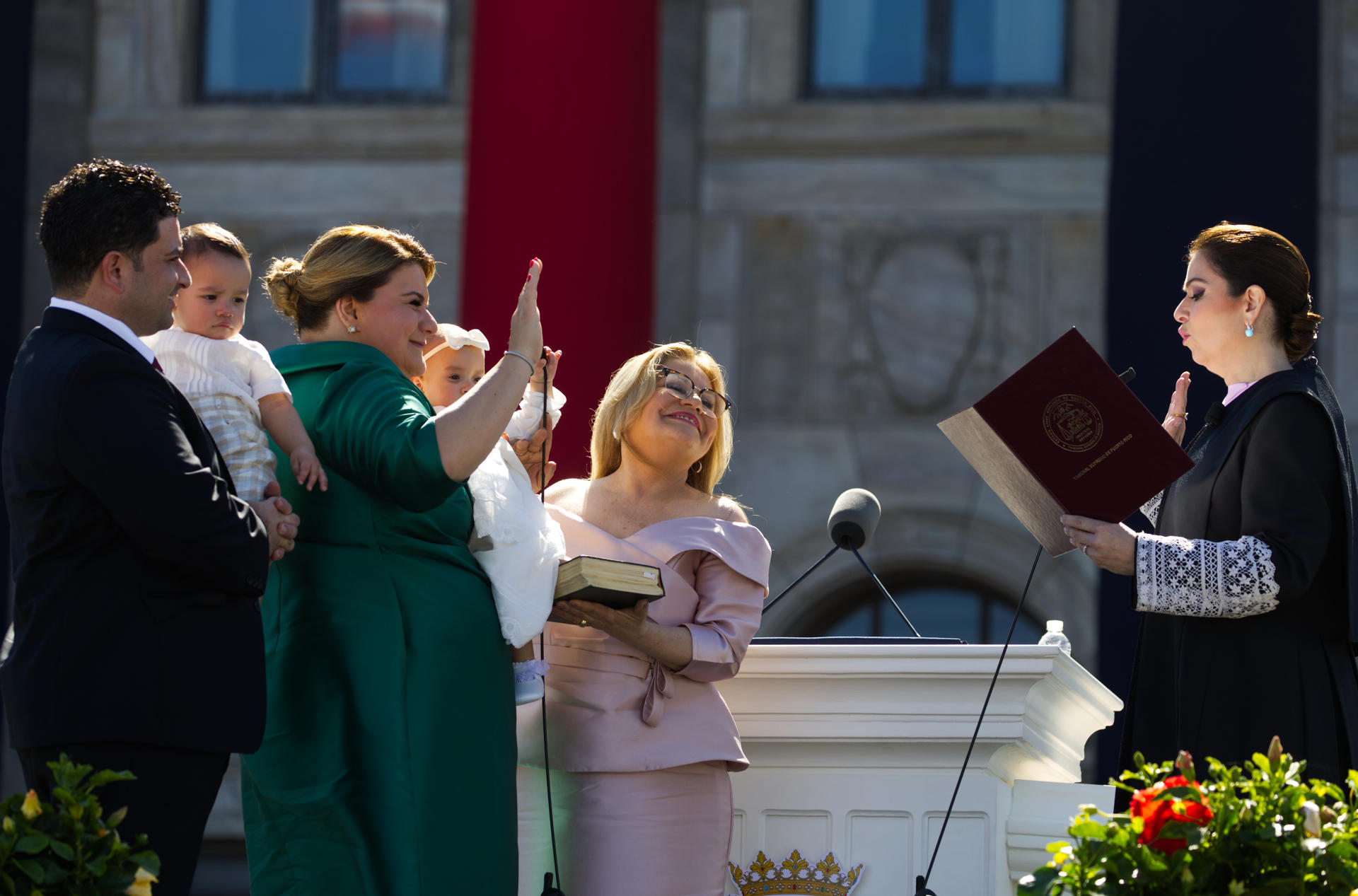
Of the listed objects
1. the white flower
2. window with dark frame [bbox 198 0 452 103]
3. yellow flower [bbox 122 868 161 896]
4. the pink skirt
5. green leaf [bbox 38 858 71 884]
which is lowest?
the pink skirt

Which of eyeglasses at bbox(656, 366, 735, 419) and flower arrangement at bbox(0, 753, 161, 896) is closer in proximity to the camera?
flower arrangement at bbox(0, 753, 161, 896)

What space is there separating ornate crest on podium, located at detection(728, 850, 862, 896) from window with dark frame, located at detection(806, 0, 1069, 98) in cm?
747

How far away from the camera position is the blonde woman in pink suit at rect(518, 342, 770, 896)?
139 inches

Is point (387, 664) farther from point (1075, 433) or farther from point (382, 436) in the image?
point (1075, 433)

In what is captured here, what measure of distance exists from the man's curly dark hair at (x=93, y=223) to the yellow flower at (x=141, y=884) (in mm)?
990

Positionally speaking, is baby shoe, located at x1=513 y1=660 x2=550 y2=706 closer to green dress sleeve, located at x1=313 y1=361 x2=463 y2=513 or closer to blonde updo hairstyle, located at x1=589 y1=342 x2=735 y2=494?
green dress sleeve, located at x1=313 y1=361 x2=463 y2=513

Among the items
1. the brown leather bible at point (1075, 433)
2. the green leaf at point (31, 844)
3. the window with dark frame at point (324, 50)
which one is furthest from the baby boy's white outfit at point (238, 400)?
the window with dark frame at point (324, 50)

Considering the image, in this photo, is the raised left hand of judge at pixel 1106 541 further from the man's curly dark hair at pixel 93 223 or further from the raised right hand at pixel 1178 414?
the man's curly dark hair at pixel 93 223

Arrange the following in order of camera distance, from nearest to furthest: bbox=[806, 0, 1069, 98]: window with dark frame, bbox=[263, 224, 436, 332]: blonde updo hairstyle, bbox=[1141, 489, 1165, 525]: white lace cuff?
bbox=[263, 224, 436, 332]: blonde updo hairstyle < bbox=[1141, 489, 1165, 525]: white lace cuff < bbox=[806, 0, 1069, 98]: window with dark frame

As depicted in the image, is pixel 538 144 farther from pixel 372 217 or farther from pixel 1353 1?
pixel 1353 1

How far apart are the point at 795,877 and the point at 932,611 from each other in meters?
6.51

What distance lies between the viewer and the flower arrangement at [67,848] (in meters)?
2.28

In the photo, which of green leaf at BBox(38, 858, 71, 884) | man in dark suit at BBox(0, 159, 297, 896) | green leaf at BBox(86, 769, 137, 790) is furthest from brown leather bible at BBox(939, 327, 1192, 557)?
green leaf at BBox(38, 858, 71, 884)

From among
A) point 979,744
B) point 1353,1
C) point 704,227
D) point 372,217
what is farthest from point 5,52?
point 979,744
